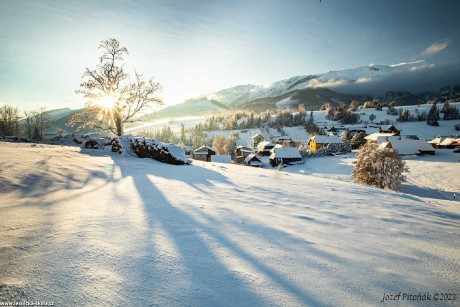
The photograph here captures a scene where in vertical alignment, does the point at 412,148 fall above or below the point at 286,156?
above

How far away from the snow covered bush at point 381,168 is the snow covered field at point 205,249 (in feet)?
80.5

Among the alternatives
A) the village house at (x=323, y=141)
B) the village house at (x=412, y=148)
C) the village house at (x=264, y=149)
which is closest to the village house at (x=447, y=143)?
the village house at (x=412, y=148)

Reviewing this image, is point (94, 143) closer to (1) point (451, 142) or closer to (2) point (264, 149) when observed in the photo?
(2) point (264, 149)

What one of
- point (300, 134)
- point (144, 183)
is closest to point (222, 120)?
point (300, 134)

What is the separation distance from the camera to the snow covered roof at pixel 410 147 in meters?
48.4

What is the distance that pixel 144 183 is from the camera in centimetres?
626

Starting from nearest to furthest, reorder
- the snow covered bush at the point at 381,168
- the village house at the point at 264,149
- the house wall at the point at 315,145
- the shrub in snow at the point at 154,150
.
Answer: the shrub in snow at the point at 154,150 < the snow covered bush at the point at 381,168 < the house wall at the point at 315,145 < the village house at the point at 264,149

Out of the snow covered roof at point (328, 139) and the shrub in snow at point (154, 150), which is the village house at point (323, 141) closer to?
the snow covered roof at point (328, 139)

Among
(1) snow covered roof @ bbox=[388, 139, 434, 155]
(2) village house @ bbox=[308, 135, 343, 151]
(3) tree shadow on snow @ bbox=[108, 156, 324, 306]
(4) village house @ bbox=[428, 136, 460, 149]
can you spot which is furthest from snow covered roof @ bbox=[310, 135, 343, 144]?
(3) tree shadow on snow @ bbox=[108, 156, 324, 306]

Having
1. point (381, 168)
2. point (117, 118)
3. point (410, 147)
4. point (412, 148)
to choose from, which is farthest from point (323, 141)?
point (117, 118)

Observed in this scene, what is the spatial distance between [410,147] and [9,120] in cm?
10616

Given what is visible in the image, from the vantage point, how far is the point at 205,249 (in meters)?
2.68

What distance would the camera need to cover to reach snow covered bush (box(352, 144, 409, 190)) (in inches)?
1004

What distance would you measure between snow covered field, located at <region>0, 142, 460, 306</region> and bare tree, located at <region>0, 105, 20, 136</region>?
71589 millimetres
